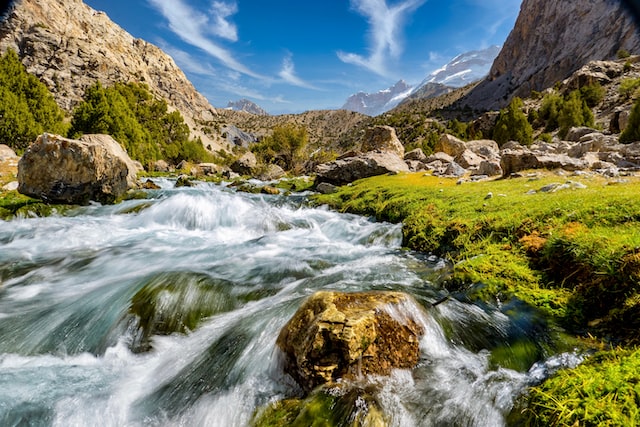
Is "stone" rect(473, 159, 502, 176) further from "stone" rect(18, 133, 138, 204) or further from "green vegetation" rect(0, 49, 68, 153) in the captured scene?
"green vegetation" rect(0, 49, 68, 153)

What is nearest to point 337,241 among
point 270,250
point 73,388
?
point 270,250

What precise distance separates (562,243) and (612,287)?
1.64m

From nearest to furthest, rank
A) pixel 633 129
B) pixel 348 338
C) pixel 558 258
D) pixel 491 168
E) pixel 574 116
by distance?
pixel 348 338
pixel 558 258
pixel 491 168
pixel 633 129
pixel 574 116

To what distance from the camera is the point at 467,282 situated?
6.80 metres

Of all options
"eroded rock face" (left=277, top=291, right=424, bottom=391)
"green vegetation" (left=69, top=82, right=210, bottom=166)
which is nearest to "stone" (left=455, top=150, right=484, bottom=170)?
"eroded rock face" (left=277, top=291, right=424, bottom=391)

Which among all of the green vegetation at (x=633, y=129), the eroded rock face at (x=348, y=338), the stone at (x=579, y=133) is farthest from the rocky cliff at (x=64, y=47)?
the green vegetation at (x=633, y=129)

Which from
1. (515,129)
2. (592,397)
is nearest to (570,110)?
(515,129)

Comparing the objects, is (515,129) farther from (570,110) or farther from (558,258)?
(558,258)

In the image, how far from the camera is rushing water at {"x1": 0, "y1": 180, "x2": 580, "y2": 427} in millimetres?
3990

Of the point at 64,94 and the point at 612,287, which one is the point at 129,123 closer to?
the point at 612,287

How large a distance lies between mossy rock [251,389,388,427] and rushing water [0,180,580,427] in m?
0.18

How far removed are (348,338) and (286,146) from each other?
6076cm

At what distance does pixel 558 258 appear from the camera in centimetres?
625

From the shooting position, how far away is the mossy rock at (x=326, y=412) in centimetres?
340
